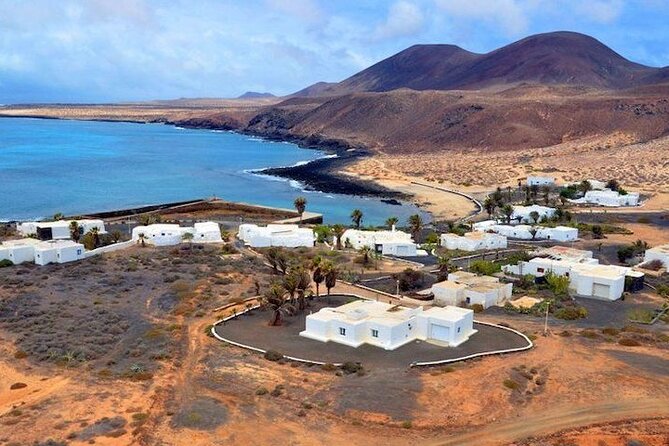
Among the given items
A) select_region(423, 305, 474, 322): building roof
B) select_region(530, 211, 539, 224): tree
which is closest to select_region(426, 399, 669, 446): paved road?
select_region(423, 305, 474, 322): building roof

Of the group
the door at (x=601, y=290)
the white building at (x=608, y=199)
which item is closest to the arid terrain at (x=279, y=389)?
the door at (x=601, y=290)

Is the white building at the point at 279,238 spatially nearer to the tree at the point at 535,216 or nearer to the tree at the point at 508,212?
the tree at the point at 508,212

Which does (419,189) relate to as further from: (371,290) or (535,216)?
(371,290)

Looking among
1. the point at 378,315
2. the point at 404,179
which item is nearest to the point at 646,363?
the point at 378,315

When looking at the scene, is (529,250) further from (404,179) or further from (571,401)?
(404,179)

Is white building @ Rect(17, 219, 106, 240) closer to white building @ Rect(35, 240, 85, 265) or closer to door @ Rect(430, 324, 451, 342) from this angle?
white building @ Rect(35, 240, 85, 265)

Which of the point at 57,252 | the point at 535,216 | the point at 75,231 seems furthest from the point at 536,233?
the point at 57,252
